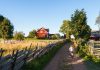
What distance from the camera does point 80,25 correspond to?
45750 mm

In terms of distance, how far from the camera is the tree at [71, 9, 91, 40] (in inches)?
1785

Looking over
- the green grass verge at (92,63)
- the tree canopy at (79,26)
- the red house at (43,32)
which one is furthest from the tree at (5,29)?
the green grass verge at (92,63)

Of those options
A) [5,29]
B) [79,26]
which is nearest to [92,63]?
[79,26]

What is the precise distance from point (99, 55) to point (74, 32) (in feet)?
57.9

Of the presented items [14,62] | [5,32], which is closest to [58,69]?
[14,62]

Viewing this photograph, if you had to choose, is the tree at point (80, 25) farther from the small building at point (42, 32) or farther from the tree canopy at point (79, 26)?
the small building at point (42, 32)

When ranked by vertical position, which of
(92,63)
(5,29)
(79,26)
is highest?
(5,29)

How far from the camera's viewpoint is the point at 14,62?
13.0 meters

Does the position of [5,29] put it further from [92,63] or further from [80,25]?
[92,63]

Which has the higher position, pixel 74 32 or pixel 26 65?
pixel 74 32

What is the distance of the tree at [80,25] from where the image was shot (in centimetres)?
4534

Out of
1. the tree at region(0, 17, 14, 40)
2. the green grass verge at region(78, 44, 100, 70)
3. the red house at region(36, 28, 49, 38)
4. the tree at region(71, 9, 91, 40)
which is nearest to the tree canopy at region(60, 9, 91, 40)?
the tree at region(71, 9, 91, 40)

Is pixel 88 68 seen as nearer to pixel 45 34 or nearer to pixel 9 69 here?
pixel 9 69

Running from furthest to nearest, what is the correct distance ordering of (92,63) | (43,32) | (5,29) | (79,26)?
(43,32) → (5,29) → (79,26) → (92,63)
